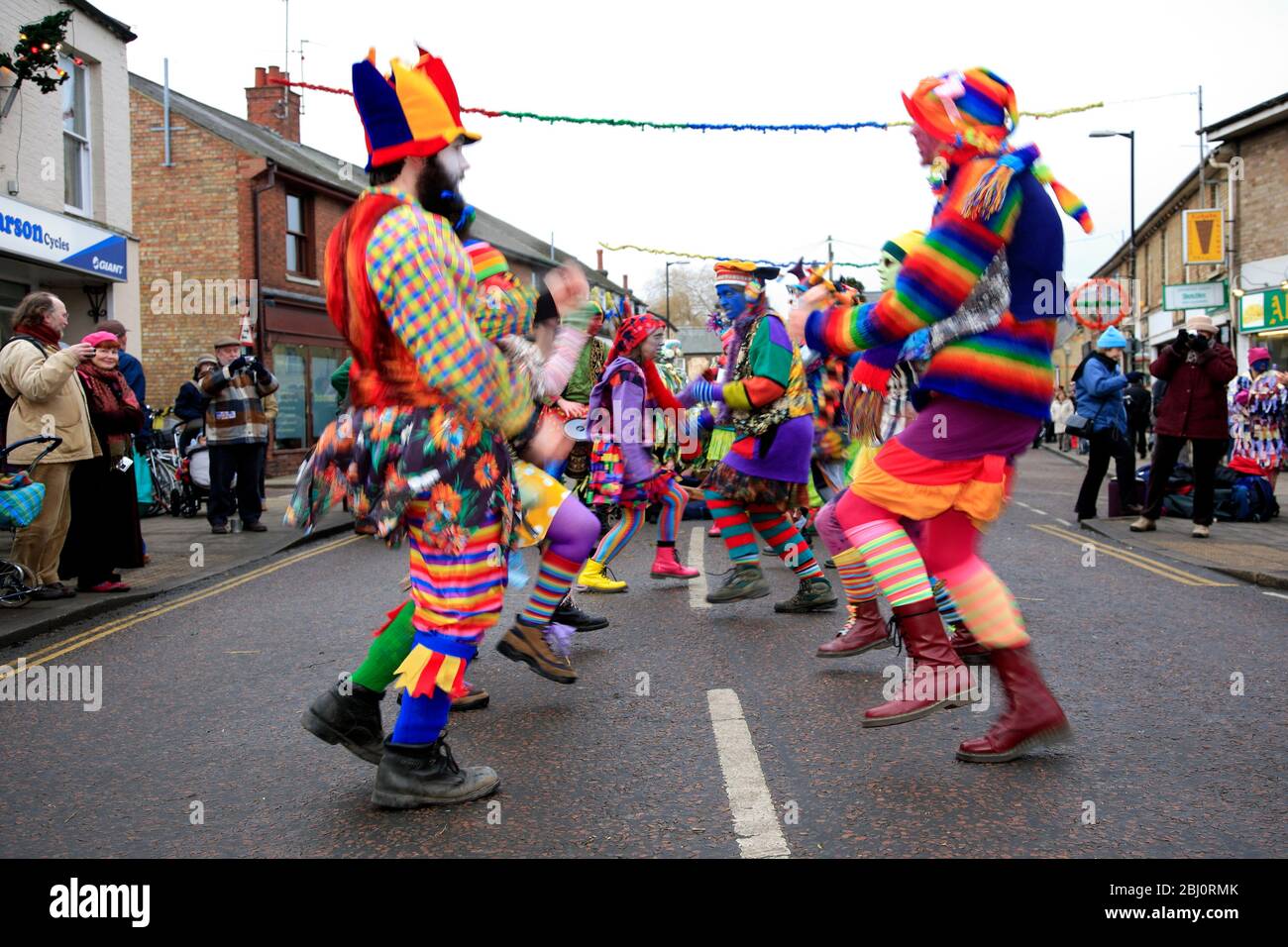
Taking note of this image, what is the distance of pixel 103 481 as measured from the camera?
8109 mm

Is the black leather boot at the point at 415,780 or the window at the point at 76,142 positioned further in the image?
the window at the point at 76,142

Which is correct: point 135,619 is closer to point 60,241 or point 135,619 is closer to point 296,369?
point 60,241

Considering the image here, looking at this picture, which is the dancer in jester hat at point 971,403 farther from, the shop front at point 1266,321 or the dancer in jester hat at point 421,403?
the shop front at point 1266,321

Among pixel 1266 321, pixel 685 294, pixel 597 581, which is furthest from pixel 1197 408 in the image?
pixel 685 294

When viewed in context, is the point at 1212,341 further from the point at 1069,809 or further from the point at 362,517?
the point at 362,517

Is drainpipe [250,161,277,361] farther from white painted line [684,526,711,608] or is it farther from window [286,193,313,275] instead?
white painted line [684,526,711,608]

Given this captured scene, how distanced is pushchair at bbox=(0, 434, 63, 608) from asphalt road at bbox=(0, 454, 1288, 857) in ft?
2.89

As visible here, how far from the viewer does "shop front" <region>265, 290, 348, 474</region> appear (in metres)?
22.9

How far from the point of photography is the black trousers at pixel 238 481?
11516 mm

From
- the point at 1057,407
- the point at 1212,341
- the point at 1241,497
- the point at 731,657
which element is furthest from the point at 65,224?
the point at 1057,407

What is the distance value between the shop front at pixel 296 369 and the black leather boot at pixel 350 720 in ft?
64.6

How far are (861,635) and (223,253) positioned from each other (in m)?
20.4

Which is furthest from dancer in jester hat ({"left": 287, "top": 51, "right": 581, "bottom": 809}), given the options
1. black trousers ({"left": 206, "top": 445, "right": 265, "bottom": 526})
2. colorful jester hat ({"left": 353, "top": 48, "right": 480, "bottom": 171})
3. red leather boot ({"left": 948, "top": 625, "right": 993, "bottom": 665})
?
black trousers ({"left": 206, "top": 445, "right": 265, "bottom": 526})

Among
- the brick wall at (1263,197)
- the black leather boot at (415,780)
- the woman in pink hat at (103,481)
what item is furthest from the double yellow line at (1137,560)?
the brick wall at (1263,197)
